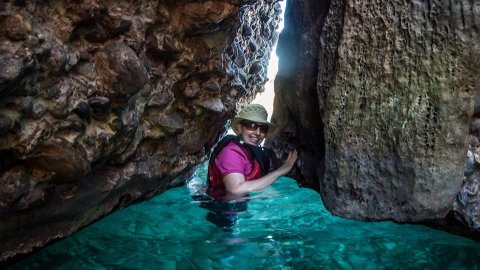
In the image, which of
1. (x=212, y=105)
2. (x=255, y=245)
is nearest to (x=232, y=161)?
(x=212, y=105)

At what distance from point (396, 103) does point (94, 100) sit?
8.67 feet

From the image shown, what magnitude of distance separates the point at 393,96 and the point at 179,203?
3331 mm

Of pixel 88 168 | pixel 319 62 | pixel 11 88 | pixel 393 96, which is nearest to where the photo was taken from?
pixel 11 88

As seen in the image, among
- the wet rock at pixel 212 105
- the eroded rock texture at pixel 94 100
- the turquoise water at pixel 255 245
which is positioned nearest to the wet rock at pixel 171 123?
the eroded rock texture at pixel 94 100

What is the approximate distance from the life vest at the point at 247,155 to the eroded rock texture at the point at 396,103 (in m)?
1.26

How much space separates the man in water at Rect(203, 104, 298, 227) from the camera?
15.5ft

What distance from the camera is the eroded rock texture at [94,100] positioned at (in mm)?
2477

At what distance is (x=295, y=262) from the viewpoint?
3.65m

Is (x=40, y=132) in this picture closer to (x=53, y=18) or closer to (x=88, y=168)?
(x=88, y=168)

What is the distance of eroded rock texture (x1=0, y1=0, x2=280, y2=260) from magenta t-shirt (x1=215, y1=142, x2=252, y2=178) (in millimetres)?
502

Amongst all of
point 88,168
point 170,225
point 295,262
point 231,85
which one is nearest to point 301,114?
point 231,85

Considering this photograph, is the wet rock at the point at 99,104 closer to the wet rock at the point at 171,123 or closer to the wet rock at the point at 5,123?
the wet rock at the point at 5,123

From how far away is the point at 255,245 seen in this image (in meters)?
3.99

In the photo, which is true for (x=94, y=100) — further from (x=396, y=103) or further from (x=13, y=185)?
(x=396, y=103)
